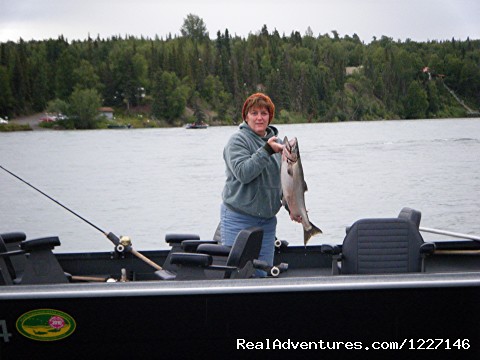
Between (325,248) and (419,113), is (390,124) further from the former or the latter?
(325,248)

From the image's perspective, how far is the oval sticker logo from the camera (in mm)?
3818

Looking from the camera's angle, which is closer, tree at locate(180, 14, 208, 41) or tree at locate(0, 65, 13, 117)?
tree at locate(0, 65, 13, 117)

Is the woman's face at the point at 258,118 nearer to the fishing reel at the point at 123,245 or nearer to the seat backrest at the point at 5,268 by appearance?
the fishing reel at the point at 123,245

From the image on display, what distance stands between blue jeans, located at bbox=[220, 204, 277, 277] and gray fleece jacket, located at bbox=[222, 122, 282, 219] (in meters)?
0.04

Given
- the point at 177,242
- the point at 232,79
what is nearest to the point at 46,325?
the point at 177,242

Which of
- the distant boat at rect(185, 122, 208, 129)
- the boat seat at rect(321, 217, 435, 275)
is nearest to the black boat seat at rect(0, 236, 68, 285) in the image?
the boat seat at rect(321, 217, 435, 275)

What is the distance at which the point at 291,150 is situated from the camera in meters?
4.12

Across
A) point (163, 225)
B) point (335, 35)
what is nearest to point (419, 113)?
point (335, 35)

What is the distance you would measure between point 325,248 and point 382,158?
30198 millimetres

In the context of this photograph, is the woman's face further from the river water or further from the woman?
the river water

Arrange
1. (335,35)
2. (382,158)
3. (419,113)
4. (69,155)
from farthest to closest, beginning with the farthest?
(335,35), (419,113), (69,155), (382,158)

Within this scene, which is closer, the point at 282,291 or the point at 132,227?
the point at 282,291

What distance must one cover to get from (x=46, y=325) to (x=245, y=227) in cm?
125

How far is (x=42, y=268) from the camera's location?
4969 millimetres
